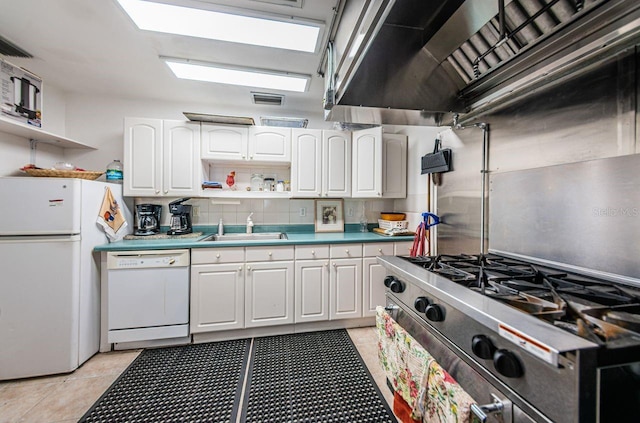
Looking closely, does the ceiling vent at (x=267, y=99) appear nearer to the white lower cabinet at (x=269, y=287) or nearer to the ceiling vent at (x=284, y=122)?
the ceiling vent at (x=284, y=122)

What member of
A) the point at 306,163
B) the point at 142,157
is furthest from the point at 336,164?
the point at 142,157

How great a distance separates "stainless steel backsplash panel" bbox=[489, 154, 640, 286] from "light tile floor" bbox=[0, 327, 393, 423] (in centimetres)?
124

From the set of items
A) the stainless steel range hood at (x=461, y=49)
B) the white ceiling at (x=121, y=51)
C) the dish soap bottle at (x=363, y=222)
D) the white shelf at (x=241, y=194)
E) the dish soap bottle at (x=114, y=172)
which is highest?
the white ceiling at (x=121, y=51)

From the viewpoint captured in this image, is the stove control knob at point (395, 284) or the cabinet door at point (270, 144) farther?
the cabinet door at point (270, 144)

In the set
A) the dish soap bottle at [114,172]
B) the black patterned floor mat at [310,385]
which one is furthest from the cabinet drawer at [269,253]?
the dish soap bottle at [114,172]

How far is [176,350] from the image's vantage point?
2.04m

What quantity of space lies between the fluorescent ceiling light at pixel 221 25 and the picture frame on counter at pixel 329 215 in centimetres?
162

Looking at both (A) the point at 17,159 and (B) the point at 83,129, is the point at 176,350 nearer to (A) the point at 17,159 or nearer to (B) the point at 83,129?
(A) the point at 17,159

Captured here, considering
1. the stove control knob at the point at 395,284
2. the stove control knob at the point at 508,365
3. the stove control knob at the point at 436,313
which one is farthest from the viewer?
the stove control knob at the point at 395,284

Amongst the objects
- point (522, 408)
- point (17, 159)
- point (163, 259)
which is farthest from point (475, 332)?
point (17, 159)

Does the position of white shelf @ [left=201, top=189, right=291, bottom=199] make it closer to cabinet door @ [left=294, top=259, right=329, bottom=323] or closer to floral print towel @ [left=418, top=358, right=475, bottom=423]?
cabinet door @ [left=294, top=259, right=329, bottom=323]

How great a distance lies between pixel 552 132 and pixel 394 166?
161cm

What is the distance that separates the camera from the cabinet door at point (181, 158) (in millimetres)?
2354

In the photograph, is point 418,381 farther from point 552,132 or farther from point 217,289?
point 217,289
